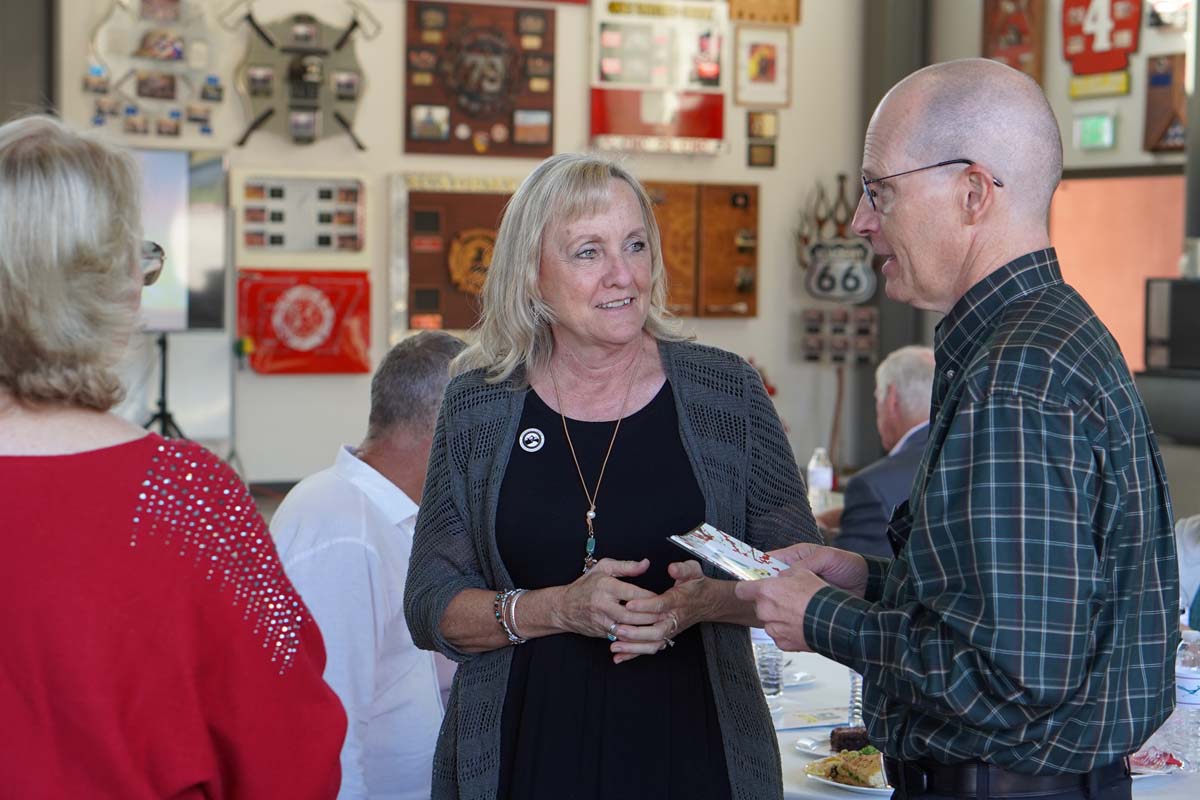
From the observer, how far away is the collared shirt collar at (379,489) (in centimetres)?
292

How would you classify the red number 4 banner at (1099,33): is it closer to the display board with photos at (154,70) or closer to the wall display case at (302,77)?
the wall display case at (302,77)

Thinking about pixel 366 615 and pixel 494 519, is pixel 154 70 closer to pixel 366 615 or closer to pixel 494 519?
pixel 366 615

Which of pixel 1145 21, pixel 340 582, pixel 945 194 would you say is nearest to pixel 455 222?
pixel 1145 21

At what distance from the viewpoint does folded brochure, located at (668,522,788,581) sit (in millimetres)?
1991

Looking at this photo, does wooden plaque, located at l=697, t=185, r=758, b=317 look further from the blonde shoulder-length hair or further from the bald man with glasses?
the bald man with glasses

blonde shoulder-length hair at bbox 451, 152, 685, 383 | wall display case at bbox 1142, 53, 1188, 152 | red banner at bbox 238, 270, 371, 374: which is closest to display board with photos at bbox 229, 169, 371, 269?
red banner at bbox 238, 270, 371, 374

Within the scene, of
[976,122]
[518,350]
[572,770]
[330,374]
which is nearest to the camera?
[976,122]

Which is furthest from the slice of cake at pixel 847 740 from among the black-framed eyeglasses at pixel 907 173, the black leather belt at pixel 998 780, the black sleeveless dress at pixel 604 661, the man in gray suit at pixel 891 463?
the man in gray suit at pixel 891 463

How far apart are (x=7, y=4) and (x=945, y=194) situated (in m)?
8.39

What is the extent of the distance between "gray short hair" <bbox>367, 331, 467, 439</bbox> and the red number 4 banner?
7000 millimetres

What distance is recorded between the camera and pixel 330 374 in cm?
951

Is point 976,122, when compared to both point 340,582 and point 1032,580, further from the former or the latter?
point 340,582

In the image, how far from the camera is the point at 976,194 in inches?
72.3

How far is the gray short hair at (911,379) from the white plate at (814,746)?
2217 mm
